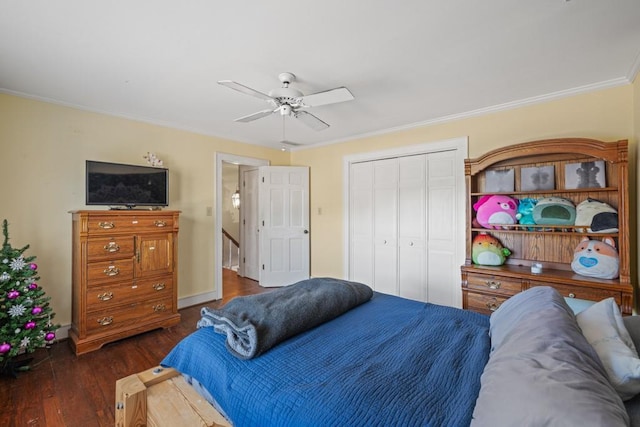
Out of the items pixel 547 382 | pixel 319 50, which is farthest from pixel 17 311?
pixel 547 382

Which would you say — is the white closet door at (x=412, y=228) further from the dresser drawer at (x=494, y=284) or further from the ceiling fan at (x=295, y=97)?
the ceiling fan at (x=295, y=97)

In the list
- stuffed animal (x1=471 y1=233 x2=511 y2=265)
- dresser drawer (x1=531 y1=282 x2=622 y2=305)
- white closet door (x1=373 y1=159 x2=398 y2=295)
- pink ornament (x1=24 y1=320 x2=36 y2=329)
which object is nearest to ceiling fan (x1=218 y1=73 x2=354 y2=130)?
white closet door (x1=373 y1=159 x2=398 y2=295)

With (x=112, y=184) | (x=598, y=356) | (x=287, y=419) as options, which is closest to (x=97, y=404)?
(x=287, y=419)

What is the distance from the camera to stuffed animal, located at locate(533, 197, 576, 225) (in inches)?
97.5

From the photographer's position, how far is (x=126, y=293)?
280 centimetres

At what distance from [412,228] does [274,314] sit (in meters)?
2.65

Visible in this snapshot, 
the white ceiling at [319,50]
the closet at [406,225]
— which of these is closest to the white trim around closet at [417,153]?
A: the closet at [406,225]

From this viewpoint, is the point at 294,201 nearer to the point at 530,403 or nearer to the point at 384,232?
the point at 384,232

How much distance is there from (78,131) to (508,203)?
14.5ft

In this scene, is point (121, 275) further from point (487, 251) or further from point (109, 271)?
point (487, 251)

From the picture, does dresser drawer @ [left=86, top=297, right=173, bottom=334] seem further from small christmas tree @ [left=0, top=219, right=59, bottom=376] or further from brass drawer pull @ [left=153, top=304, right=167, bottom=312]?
small christmas tree @ [left=0, top=219, right=59, bottom=376]

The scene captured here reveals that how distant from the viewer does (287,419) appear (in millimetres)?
963

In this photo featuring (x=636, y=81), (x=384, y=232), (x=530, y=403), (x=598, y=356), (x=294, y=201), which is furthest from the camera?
(x=294, y=201)

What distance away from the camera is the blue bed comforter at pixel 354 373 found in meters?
0.94
